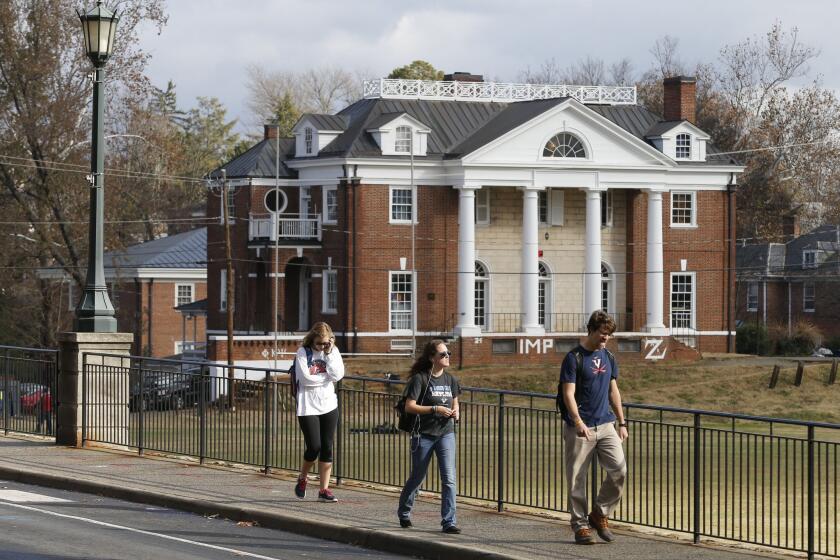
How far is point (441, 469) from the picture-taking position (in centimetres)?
1480

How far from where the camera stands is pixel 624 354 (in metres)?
65.2

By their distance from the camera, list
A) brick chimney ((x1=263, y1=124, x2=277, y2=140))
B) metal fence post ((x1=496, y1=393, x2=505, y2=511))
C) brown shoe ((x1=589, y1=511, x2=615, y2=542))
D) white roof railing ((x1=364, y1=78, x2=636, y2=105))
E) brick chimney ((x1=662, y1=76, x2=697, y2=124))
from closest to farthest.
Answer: brown shoe ((x1=589, y1=511, x2=615, y2=542))
metal fence post ((x1=496, y1=393, x2=505, y2=511))
white roof railing ((x1=364, y1=78, x2=636, y2=105))
brick chimney ((x1=662, y1=76, x2=697, y2=124))
brick chimney ((x1=263, y1=124, x2=277, y2=140))

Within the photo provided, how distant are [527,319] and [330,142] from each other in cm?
1078

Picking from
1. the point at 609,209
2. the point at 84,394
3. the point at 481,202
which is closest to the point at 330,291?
the point at 481,202

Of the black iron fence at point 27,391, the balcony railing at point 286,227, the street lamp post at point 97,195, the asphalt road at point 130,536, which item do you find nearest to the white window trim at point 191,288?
the balcony railing at point 286,227

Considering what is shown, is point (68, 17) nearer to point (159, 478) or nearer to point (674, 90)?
point (674, 90)

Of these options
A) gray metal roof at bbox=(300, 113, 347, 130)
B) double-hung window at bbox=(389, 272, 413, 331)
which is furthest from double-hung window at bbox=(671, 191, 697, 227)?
gray metal roof at bbox=(300, 113, 347, 130)

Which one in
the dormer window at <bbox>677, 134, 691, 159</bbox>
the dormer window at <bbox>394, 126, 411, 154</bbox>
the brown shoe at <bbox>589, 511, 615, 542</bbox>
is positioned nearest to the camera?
the brown shoe at <bbox>589, 511, 615, 542</bbox>

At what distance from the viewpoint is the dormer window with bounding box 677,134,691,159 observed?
6744 centimetres

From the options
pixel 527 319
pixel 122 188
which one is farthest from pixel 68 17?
pixel 527 319

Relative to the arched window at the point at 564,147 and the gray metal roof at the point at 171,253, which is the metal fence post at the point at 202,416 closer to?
the arched window at the point at 564,147

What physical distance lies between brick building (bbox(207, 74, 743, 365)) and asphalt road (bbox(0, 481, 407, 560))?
43500 mm

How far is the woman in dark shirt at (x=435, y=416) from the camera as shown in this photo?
48.2ft

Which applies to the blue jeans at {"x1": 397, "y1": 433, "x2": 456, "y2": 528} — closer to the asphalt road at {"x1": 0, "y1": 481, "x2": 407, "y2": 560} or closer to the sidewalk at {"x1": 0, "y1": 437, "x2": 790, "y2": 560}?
the sidewalk at {"x1": 0, "y1": 437, "x2": 790, "y2": 560}
